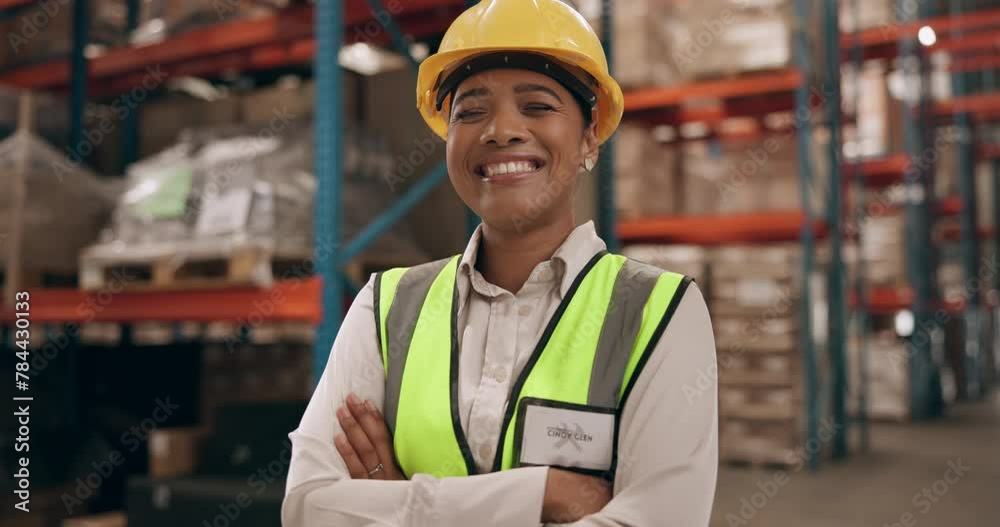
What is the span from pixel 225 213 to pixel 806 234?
4778 millimetres

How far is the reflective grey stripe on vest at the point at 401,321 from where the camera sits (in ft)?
5.02

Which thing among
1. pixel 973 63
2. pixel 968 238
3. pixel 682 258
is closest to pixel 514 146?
pixel 682 258

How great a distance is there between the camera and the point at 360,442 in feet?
4.99

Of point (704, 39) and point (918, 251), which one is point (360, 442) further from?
point (918, 251)

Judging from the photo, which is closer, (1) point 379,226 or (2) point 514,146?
(2) point 514,146

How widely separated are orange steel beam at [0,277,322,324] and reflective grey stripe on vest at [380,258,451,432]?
6.23 ft

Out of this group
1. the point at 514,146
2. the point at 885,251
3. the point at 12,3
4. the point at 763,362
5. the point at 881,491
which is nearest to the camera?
the point at 514,146

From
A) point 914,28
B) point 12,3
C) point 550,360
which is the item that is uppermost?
point 914,28

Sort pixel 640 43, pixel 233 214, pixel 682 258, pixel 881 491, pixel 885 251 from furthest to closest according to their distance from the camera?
pixel 885 251, pixel 682 258, pixel 640 43, pixel 881 491, pixel 233 214

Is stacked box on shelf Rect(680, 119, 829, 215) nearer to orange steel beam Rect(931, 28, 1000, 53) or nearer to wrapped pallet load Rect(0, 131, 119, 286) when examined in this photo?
orange steel beam Rect(931, 28, 1000, 53)

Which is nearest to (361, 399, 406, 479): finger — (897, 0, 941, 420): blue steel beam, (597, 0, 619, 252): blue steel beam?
(597, 0, 619, 252): blue steel beam

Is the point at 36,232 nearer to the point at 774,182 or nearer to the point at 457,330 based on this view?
the point at 457,330

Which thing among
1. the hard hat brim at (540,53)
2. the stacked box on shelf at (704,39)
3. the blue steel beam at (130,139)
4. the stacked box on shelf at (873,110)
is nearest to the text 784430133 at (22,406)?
the blue steel beam at (130,139)

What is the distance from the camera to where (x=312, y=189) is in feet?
12.8
